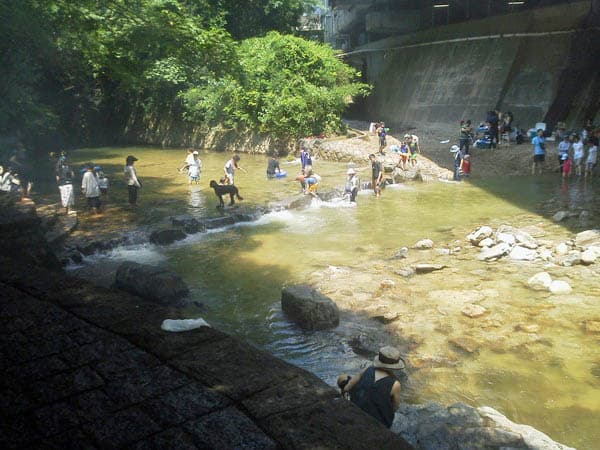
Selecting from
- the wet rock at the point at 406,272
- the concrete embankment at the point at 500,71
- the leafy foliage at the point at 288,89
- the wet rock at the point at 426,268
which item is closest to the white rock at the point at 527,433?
A: the wet rock at the point at 406,272

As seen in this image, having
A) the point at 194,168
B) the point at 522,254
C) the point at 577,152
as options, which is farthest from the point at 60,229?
the point at 577,152

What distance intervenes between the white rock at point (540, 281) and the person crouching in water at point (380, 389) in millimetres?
5971

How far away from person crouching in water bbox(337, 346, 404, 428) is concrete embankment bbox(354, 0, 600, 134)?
21.2m

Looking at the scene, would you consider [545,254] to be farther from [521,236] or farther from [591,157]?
[591,157]

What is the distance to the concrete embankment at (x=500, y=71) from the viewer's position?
22.8 meters

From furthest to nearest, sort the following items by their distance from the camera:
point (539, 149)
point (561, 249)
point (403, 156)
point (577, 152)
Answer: point (403, 156), point (539, 149), point (577, 152), point (561, 249)

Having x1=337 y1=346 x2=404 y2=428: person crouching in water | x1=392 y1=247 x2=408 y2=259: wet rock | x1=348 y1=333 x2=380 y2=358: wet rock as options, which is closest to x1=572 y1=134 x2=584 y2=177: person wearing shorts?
x1=392 y1=247 x2=408 y2=259: wet rock

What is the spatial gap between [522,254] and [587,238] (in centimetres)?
167

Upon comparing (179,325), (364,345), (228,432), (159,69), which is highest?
(159,69)

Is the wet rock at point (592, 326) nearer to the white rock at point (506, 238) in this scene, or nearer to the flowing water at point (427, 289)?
the flowing water at point (427, 289)

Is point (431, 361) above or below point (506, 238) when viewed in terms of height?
below

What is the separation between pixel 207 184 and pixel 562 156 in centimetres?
1299

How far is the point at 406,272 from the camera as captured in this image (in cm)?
1055

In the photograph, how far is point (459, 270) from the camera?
35.1 feet
